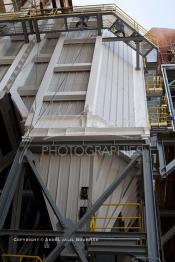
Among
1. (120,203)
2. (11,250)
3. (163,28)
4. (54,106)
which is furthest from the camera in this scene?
(163,28)

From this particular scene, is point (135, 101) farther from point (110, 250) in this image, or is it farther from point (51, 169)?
point (110, 250)

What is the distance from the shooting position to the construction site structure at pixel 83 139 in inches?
404

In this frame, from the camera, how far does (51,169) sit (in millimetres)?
12320

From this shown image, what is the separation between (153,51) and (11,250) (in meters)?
12.3

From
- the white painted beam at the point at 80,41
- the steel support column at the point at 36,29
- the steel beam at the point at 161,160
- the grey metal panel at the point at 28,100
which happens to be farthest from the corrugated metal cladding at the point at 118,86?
the steel support column at the point at 36,29

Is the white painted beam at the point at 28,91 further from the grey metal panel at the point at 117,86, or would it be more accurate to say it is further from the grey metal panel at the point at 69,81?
the grey metal panel at the point at 117,86

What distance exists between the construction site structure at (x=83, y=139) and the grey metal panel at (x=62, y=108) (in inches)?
1.6

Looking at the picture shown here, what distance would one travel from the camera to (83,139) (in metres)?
12.1

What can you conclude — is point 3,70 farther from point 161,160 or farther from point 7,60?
point 161,160

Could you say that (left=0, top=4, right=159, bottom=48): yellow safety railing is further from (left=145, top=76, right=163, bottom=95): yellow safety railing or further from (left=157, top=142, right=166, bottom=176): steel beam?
(left=157, top=142, right=166, bottom=176): steel beam

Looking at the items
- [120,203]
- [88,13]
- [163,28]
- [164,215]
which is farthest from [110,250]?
[163,28]

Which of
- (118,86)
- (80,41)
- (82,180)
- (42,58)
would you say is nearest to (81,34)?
(80,41)

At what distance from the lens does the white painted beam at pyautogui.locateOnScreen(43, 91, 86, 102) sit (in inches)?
579

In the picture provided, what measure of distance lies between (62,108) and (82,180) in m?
3.73
